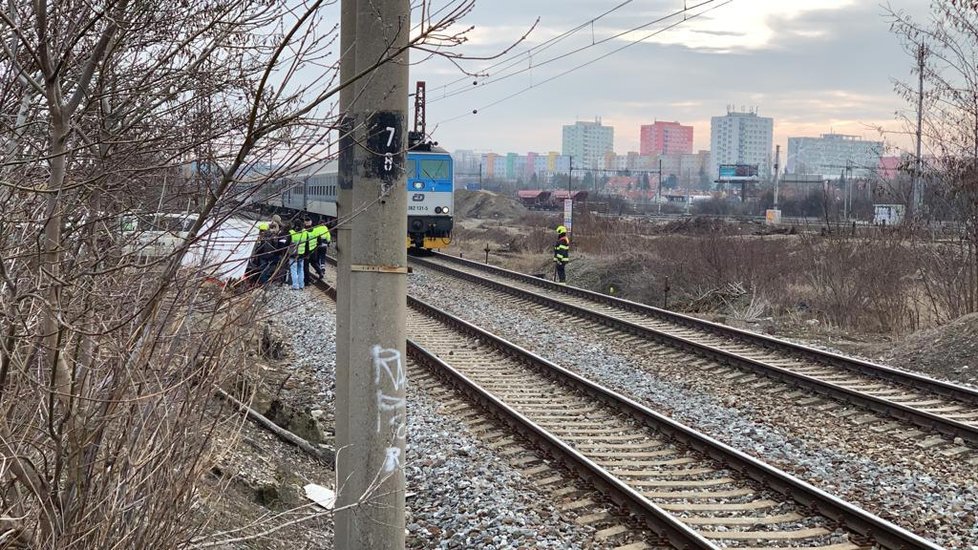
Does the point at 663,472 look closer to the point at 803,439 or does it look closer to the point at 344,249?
the point at 803,439

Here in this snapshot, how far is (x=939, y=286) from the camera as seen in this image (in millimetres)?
17609

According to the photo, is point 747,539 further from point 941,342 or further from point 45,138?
point 941,342

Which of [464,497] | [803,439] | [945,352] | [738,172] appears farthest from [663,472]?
[738,172]

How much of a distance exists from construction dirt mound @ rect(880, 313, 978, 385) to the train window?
55.4 ft

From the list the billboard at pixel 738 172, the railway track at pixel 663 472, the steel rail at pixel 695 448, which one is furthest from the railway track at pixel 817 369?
the billboard at pixel 738 172

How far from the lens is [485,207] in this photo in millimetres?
75000

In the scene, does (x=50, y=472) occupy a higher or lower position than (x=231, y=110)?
lower

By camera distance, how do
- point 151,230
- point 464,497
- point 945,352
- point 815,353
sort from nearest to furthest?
point 151,230 → point 464,497 → point 815,353 → point 945,352

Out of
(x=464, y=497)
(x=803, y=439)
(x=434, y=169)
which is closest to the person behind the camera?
(x=464, y=497)

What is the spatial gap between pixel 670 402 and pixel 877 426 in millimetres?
2238

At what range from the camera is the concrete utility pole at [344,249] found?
377 cm

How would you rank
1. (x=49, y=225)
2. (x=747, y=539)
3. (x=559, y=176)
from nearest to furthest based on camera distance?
1. (x=49, y=225)
2. (x=747, y=539)
3. (x=559, y=176)

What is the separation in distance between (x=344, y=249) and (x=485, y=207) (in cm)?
7125

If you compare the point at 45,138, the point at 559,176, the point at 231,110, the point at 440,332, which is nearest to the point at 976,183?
the point at 440,332
